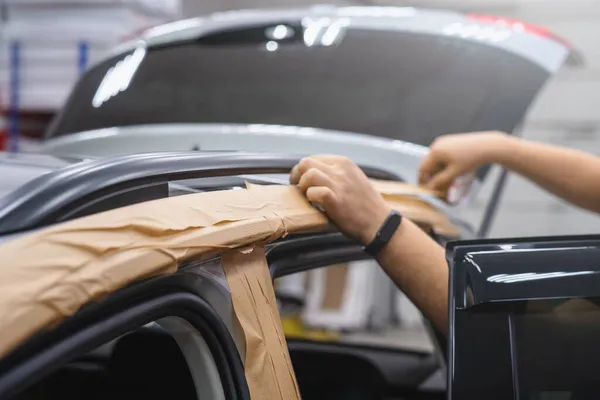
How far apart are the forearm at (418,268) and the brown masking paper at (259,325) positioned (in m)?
0.28

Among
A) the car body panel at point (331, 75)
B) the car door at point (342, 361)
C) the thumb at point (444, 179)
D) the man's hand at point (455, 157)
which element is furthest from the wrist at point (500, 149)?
the car door at point (342, 361)

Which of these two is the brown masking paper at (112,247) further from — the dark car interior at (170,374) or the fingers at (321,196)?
the dark car interior at (170,374)

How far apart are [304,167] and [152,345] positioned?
0.42 metres

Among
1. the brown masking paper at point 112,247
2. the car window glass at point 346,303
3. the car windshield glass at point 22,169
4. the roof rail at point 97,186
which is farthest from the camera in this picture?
the car window glass at point 346,303

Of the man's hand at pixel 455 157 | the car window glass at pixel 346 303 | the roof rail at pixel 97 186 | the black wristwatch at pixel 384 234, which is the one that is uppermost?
the roof rail at pixel 97 186

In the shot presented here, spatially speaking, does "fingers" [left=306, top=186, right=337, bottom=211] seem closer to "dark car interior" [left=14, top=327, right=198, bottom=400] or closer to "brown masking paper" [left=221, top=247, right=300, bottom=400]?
"brown masking paper" [left=221, top=247, right=300, bottom=400]

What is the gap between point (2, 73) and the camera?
357 cm

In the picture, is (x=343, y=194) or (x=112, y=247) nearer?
(x=112, y=247)

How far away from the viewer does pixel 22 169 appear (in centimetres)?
92

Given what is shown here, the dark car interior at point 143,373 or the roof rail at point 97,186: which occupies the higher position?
the roof rail at point 97,186

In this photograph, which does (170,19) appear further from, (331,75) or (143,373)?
(143,373)

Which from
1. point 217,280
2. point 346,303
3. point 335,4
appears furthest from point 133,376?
point 346,303

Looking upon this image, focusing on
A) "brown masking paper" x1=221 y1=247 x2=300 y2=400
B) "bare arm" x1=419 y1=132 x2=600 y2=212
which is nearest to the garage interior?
"bare arm" x1=419 y1=132 x2=600 y2=212

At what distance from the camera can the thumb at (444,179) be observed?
1.54 meters
